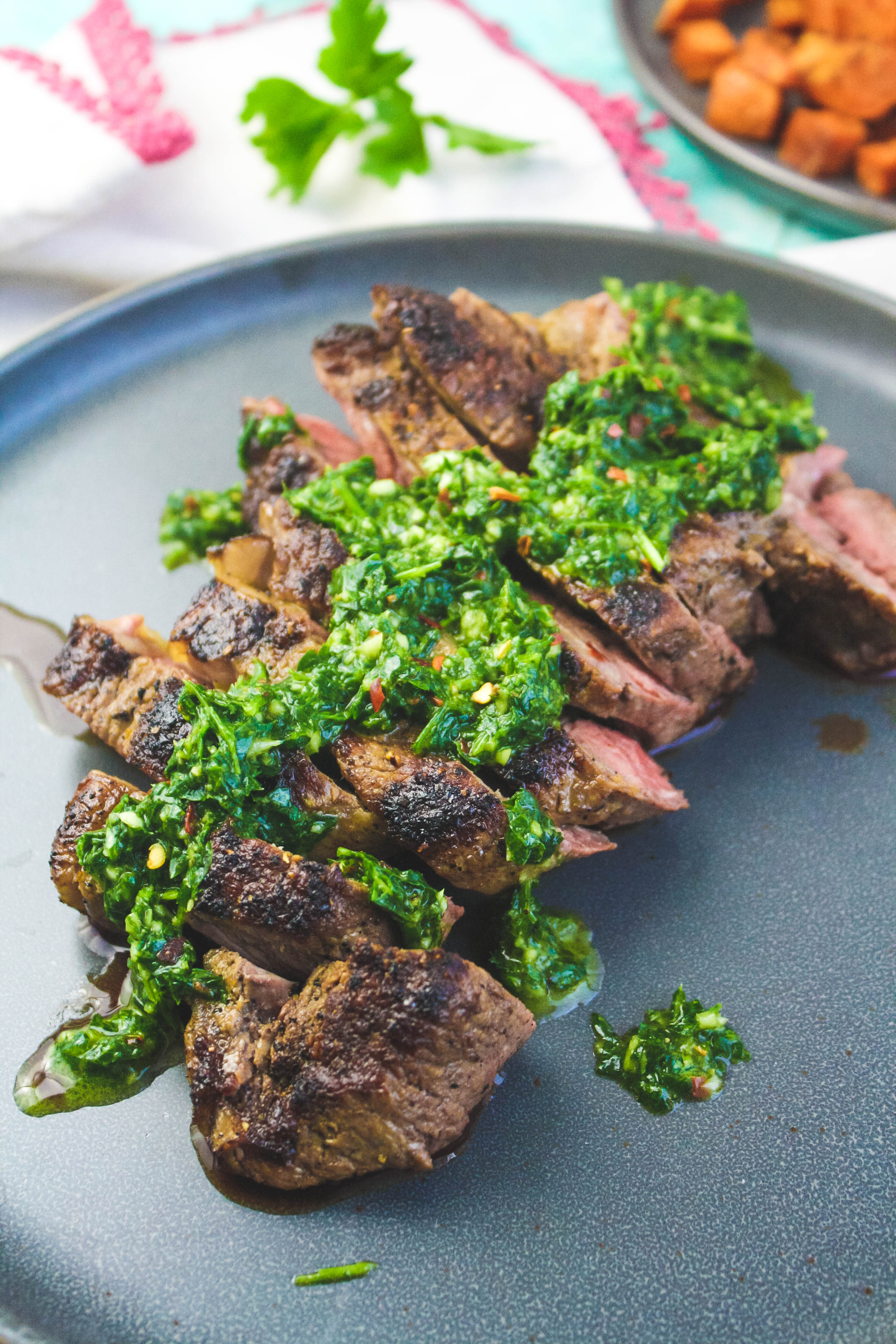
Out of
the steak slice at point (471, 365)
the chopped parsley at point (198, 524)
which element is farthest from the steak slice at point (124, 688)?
the steak slice at point (471, 365)

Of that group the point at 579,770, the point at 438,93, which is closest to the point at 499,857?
the point at 579,770

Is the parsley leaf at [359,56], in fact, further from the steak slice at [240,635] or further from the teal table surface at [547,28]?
the steak slice at [240,635]

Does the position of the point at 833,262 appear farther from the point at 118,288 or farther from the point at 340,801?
the point at 340,801

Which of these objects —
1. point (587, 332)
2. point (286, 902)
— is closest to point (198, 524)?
point (587, 332)

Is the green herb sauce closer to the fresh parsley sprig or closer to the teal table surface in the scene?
the fresh parsley sprig

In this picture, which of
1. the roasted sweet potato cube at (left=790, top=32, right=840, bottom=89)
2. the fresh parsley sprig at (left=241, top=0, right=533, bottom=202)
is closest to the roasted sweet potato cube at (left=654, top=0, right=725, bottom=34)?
the roasted sweet potato cube at (left=790, top=32, right=840, bottom=89)

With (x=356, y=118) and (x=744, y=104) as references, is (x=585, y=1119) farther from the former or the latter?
(x=744, y=104)
